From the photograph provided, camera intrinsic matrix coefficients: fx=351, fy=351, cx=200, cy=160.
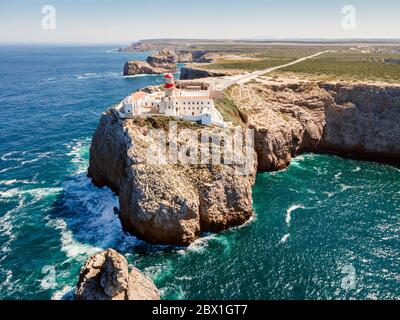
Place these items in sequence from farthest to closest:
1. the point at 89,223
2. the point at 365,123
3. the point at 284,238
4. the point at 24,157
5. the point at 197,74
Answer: the point at 197,74
the point at 365,123
the point at 24,157
the point at 89,223
the point at 284,238

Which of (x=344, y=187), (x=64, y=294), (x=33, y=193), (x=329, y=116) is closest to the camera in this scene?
(x=64, y=294)

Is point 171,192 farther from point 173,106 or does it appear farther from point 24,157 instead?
point 24,157

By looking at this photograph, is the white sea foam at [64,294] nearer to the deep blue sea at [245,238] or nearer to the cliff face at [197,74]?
the deep blue sea at [245,238]

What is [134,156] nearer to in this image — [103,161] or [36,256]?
[103,161]

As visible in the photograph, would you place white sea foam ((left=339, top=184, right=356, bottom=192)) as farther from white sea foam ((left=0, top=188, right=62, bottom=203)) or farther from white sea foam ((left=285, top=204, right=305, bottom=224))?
white sea foam ((left=0, top=188, right=62, bottom=203))

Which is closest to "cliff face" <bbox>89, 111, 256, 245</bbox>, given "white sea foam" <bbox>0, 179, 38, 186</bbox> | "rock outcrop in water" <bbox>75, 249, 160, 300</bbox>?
"rock outcrop in water" <bbox>75, 249, 160, 300</bbox>

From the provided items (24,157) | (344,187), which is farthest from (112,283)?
(24,157)

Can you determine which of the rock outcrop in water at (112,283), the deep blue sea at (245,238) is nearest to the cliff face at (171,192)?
the deep blue sea at (245,238)
